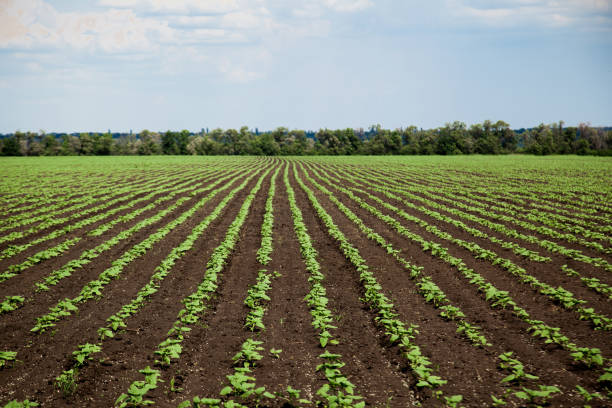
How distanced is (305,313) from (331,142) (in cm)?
12284

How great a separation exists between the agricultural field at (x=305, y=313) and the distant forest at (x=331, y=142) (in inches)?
4266

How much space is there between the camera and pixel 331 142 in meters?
128

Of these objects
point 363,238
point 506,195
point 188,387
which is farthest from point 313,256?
point 506,195

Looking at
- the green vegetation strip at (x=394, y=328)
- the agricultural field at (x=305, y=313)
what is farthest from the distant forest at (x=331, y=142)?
the green vegetation strip at (x=394, y=328)

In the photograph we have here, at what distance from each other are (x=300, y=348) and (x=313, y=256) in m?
5.21

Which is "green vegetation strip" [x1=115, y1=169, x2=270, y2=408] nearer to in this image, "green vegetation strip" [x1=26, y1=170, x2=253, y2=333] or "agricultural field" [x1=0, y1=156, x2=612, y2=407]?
"agricultural field" [x1=0, y1=156, x2=612, y2=407]

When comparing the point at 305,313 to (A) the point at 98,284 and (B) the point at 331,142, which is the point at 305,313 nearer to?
(A) the point at 98,284

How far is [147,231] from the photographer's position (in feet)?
50.3

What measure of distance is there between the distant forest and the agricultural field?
10834 cm

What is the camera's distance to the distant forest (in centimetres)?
10581

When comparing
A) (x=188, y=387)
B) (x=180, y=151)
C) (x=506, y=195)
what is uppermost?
(x=180, y=151)

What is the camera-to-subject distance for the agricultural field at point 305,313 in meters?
5.59

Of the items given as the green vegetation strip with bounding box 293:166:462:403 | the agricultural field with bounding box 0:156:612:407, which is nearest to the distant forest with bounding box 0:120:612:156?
→ the agricultural field with bounding box 0:156:612:407

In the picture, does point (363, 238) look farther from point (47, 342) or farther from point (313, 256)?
point (47, 342)
